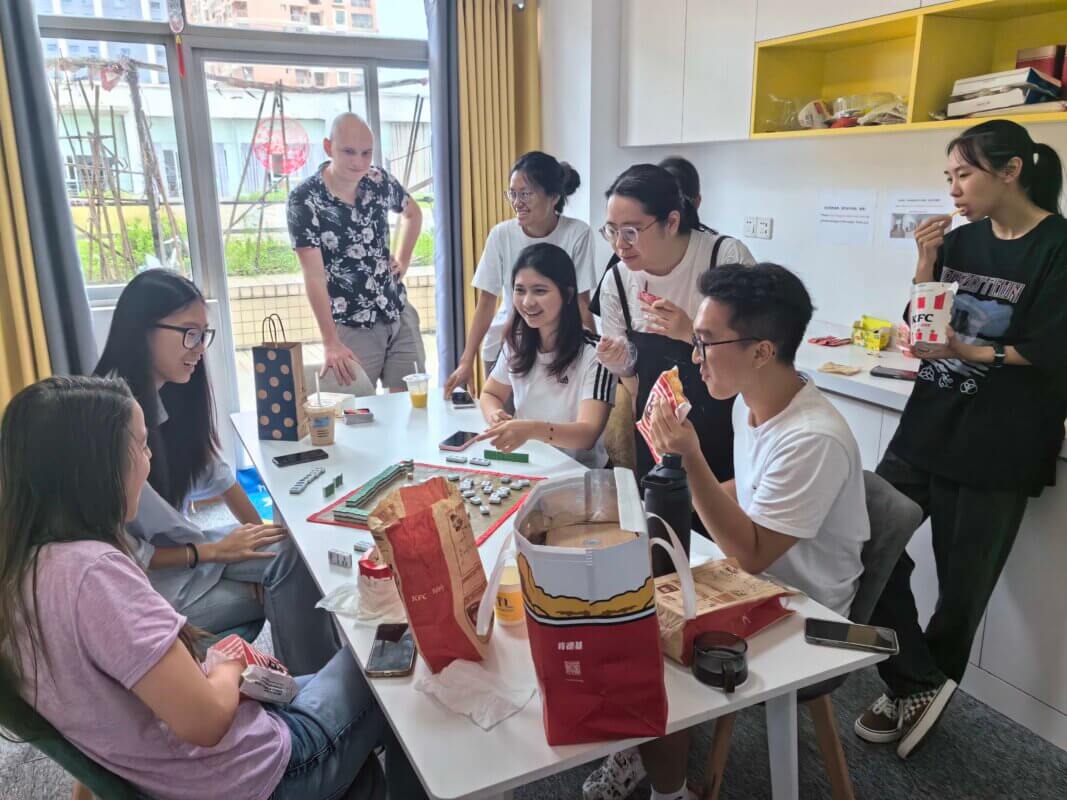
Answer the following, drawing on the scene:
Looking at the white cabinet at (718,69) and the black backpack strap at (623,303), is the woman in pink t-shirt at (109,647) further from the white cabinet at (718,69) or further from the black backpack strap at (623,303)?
the white cabinet at (718,69)

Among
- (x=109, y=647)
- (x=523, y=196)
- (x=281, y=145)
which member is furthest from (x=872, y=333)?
(x=281, y=145)

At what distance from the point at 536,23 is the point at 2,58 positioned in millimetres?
2393

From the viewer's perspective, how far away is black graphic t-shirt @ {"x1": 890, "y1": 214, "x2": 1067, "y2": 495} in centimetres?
190

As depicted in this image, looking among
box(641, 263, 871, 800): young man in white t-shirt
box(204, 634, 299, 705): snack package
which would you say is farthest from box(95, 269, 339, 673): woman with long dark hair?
box(641, 263, 871, 800): young man in white t-shirt

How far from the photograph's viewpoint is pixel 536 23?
4.13 m

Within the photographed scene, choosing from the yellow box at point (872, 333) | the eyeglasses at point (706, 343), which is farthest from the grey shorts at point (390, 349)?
the eyeglasses at point (706, 343)

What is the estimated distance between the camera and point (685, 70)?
346 cm

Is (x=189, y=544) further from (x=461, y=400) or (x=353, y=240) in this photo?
(x=353, y=240)

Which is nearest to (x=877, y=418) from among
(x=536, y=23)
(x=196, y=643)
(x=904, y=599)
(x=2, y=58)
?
(x=904, y=599)

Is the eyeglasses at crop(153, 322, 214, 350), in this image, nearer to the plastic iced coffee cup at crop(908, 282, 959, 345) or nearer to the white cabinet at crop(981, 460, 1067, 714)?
the plastic iced coffee cup at crop(908, 282, 959, 345)

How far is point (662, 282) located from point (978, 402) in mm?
872

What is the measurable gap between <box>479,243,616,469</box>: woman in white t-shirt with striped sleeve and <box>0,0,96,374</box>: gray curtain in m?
2.07

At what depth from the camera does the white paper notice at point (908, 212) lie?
278 centimetres

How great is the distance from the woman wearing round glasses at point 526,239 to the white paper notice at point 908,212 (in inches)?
43.7
